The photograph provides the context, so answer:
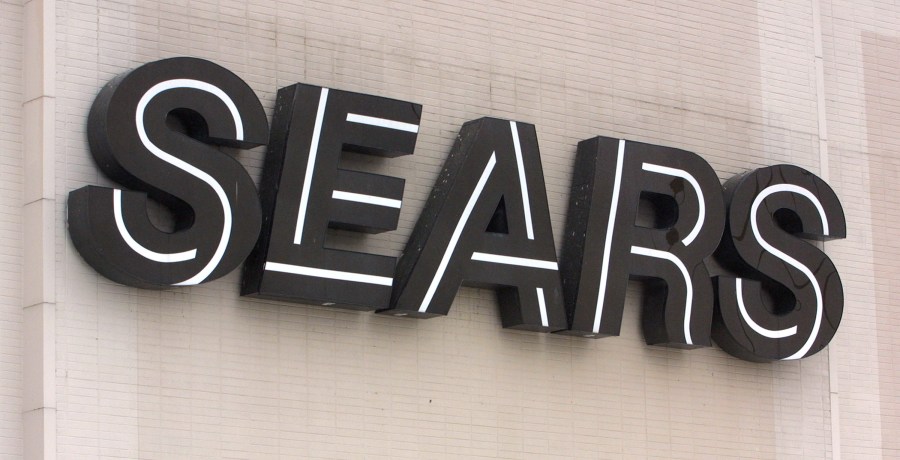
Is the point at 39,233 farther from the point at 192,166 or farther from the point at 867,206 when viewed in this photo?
the point at 867,206

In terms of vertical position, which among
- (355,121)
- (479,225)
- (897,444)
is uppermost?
(355,121)

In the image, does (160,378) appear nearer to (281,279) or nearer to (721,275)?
(281,279)

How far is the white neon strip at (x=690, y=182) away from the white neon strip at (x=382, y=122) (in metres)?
2.67

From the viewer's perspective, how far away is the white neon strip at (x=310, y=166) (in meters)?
13.8

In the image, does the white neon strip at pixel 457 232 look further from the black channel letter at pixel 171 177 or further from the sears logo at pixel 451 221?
the black channel letter at pixel 171 177

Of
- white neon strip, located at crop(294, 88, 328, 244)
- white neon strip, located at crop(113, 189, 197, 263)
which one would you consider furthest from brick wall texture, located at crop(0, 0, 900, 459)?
white neon strip, located at crop(294, 88, 328, 244)

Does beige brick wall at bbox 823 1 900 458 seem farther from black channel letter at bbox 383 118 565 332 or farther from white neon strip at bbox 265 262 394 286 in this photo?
white neon strip at bbox 265 262 394 286

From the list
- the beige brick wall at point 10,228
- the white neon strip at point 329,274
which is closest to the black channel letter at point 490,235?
the white neon strip at point 329,274

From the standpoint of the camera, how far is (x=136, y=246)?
12906mm

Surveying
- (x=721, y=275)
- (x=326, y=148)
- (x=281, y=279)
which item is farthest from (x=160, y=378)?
(x=721, y=275)

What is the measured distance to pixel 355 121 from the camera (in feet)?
46.8

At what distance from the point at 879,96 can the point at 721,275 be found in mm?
3679

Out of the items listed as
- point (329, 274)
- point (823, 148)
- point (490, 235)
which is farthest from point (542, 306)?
point (823, 148)

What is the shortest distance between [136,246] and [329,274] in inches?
69.4
